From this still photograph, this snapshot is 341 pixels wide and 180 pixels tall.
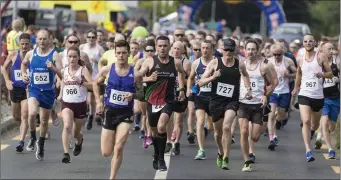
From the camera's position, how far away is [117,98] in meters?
12.8

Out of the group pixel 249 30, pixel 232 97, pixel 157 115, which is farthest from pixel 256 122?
pixel 249 30

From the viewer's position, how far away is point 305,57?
16219 mm

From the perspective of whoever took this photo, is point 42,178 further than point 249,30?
No

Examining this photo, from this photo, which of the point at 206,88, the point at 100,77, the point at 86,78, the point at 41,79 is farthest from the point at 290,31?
the point at 100,77

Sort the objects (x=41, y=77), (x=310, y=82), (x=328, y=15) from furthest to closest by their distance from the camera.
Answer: (x=328, y=15)
(x=310, y=82)
(x=41, y=77)

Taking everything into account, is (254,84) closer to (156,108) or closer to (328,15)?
(156,108)

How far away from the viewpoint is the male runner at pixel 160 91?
14.5 m

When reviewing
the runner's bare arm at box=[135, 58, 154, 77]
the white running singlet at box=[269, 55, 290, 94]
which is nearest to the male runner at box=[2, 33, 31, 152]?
the runner's bare arm at box=[135, 58, 154, 77]

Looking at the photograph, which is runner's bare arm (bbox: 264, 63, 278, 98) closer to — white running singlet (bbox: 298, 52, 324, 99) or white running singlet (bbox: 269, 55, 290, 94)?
white running singlet (bbox: 298, 52, 324, 99)

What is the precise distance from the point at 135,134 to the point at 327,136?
4.31m

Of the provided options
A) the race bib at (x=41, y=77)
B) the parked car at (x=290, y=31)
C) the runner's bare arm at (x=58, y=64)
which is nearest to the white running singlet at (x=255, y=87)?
the runner's bare arm at (x=58, y=64)

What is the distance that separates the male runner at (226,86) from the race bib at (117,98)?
2037 millimetres

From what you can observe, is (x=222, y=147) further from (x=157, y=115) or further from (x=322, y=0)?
(x=322, y=0)

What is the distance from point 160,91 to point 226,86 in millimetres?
943
